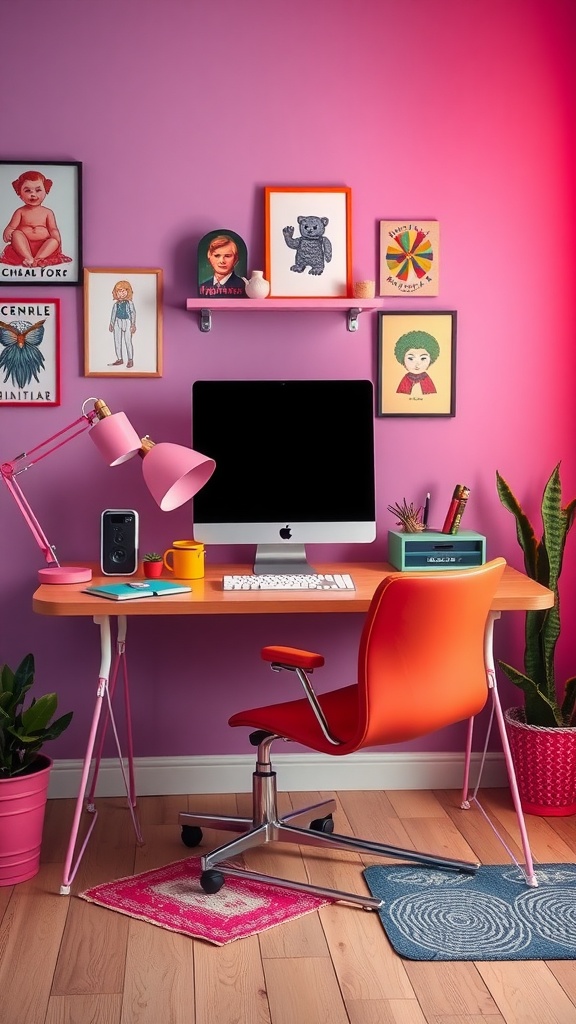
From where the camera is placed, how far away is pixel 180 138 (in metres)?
3.33

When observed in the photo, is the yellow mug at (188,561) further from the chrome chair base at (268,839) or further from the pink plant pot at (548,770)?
the pink plant pot at (548,770)

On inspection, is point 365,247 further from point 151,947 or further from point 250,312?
point 151,947

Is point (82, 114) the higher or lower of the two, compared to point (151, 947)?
higher

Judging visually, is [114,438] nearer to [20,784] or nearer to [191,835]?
[20,784]

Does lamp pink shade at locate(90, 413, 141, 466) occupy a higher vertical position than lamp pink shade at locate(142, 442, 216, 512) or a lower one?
higher

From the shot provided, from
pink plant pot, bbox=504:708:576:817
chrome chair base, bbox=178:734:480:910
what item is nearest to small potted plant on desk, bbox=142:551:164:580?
chrome chair base, bbox=178:734:480:910

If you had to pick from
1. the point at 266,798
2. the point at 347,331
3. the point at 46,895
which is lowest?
the point at 46,895

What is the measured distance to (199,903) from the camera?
2.65 metres

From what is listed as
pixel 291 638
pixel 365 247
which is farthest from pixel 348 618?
pixel 365 247

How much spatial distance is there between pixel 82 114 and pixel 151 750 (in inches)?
78.8

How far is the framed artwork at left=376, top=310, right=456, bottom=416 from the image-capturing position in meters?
3.42

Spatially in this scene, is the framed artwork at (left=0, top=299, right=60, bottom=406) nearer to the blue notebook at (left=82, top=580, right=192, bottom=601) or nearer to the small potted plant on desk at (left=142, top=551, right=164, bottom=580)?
the small potted plant on desk at (left=142, top=551, right=164, bottom=580)

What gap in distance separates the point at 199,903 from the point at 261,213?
2027 millimetres

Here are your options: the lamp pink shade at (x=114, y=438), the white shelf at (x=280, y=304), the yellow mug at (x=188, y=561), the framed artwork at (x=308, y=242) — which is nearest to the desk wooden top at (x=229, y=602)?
the yellow mug at (x=188, y=561)
